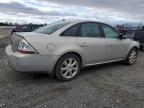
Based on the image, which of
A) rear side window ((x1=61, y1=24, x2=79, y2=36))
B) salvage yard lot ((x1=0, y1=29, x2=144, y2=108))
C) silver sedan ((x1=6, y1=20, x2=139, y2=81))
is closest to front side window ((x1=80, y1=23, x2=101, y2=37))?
silver sedan ((x1=6, y1=20, x2=139, y2=81))

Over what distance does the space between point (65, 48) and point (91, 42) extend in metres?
0.92

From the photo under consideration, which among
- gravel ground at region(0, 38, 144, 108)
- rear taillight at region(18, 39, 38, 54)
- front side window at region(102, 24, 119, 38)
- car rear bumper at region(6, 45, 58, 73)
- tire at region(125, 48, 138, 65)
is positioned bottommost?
gravel ground at region(0, 38, 144, 108)

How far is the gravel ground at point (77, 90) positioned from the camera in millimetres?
4117

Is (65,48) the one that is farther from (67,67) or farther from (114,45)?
(114,45)

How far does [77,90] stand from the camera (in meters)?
4.81

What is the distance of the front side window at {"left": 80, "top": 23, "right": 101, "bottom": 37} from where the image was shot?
19.2 ft

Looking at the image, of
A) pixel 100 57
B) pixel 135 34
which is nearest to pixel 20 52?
pixel 100 57

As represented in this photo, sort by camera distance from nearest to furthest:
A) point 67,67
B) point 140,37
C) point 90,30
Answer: point 67,67, point 90,30, point 140,37

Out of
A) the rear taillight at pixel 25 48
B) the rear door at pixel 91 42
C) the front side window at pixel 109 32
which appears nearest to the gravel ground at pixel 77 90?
the rear door at pixel 91 42

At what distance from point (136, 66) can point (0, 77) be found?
432 cm

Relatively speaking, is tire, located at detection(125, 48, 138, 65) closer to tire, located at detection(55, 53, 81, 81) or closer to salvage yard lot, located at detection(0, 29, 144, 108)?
salvage yard lot, located at detection(0, 29, 144, 108)

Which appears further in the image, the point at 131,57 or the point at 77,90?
the point at 131,57

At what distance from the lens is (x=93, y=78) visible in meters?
5.78

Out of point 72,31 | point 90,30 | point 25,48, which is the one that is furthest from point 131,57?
point 25,48
